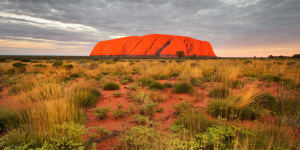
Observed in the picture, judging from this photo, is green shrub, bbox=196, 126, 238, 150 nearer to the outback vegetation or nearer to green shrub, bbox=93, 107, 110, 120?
the outback vegetation

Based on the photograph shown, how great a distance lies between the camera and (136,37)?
338ft

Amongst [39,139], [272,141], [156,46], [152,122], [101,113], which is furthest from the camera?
[156,46]

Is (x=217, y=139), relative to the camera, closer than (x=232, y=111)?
Yes

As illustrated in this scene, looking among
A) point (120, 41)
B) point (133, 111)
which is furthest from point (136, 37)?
point (133, 111)

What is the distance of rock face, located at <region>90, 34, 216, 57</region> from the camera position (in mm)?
87438

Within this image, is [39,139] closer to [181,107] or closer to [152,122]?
[152,122]

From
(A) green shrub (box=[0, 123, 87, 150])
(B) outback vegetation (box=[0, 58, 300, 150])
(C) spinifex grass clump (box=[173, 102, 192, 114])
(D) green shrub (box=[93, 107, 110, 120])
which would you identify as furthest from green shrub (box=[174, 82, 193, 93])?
(A) green shrub (box=[0, 123, 87, 150])

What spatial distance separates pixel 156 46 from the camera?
89.6 m

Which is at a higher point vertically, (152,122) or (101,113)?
(152,122)

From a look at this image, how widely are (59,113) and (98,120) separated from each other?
958 mm

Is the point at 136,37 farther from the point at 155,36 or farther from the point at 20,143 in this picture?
the point at 20,143

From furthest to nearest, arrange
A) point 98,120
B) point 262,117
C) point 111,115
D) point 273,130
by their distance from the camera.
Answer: point 111,115 → point 98,120 → point 262,117 → point 273,130

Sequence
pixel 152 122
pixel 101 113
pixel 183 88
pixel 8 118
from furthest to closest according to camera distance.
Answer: pixel 183 88
pixel 101 113
pixel 8 118
pixel 152 122

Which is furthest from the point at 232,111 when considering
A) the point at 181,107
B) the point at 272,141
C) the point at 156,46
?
the point at 156,46
